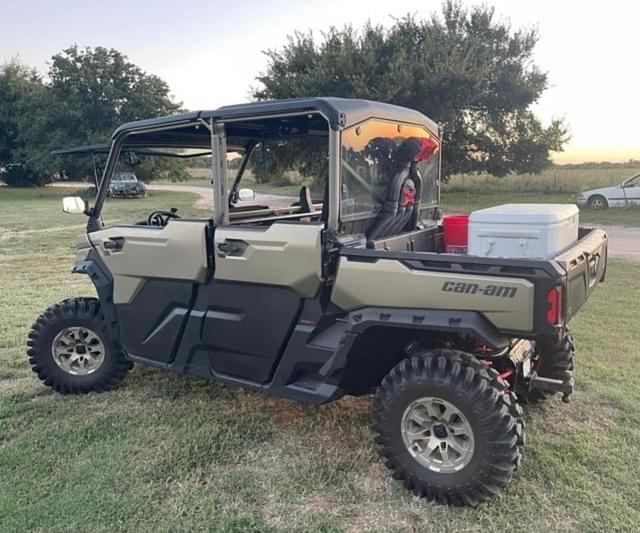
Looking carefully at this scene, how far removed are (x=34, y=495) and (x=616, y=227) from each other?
1376 centimetres

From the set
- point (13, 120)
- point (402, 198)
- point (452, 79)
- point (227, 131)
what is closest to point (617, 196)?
point (452, 79)

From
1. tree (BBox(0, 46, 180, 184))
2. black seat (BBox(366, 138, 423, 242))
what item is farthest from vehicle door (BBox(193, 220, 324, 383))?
tree (BBox(0, 46, 180, 184))

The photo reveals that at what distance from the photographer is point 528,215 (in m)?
2.79

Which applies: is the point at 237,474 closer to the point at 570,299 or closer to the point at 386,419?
the point at 386,419

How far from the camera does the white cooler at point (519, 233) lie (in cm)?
275

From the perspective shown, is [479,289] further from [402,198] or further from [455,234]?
[455,234]

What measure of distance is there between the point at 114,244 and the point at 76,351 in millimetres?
992

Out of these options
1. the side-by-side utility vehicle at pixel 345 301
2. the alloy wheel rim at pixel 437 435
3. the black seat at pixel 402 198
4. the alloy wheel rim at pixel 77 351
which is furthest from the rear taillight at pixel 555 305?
the alloy wheel rim at pixel 77 351

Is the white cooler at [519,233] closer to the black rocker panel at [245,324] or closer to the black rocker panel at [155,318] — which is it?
the black rocker panel at [245,324]

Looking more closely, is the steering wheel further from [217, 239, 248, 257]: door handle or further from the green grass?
the green grass

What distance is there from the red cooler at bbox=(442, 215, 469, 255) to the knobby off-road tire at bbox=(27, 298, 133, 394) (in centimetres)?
247

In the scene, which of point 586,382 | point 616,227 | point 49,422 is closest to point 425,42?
point 616,227

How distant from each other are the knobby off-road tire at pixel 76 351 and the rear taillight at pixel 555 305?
9.61 ft

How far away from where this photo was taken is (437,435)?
283 cm
